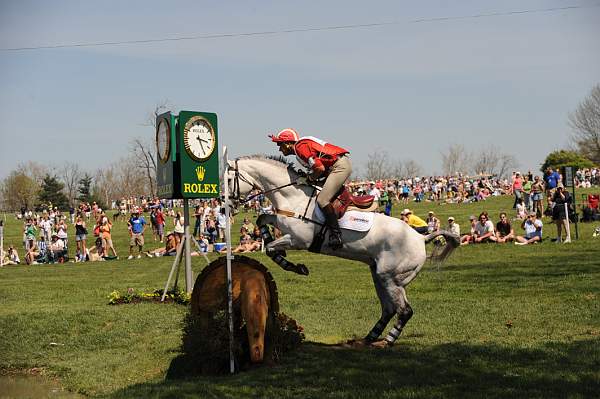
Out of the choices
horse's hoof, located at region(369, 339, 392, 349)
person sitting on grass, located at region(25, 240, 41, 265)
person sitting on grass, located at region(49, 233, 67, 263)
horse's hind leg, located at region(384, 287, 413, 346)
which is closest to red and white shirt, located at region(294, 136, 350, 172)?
horse's hind leg, located at region(384, 287, 413, 346)

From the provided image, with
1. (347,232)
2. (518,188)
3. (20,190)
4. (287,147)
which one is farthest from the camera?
(20,190)

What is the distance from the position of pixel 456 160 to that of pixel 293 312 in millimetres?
107849

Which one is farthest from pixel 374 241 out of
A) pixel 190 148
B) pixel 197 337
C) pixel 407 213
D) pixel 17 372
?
pixel 407 213

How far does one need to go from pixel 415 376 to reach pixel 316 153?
3.40 meters

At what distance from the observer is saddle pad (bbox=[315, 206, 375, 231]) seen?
1073 cm

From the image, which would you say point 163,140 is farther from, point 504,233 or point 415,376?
point 504,233

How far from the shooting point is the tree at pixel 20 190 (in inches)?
3922

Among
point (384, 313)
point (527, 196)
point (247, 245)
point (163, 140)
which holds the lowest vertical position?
point (247, 245)

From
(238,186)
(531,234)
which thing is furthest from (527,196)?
(238,186)

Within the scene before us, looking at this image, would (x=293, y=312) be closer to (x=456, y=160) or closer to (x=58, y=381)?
(x=58, y=381)

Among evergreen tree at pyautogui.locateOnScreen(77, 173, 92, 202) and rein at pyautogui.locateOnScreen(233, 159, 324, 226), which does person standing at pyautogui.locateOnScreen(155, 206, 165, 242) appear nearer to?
rein at pyautogui.locateOnScreen(233, 159, 324, 226)

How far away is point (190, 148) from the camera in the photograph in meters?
16.9

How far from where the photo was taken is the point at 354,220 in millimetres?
10852

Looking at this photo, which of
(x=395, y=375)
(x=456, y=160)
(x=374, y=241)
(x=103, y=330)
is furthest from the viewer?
(x=456, y=160)
